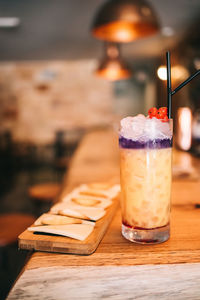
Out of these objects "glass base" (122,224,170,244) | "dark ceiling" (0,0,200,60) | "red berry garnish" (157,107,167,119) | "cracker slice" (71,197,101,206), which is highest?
"dark ceiling" (0,0,200,60)

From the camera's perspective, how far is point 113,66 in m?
3.83

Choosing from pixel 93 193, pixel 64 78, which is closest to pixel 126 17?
pixel 93 193

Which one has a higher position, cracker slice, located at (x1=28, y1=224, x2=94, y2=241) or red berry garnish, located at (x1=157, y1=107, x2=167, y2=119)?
red berry garnish, located at (x1=157, y1=107, x2=167, y2=119)

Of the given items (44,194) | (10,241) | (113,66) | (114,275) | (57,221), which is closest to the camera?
(114,275)

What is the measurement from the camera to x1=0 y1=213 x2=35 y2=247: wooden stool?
1.88m

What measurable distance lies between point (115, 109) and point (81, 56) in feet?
6.09

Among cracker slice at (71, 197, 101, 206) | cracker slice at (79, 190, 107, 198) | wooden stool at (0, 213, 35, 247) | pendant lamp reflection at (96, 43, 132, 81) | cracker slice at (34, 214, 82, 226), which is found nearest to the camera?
cracker slice at (34, 214, 82, 226)

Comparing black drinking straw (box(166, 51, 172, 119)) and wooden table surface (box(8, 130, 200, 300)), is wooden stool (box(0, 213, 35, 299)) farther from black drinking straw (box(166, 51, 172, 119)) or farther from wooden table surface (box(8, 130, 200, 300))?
black drinking straw (box(166, 51, 172, 119))

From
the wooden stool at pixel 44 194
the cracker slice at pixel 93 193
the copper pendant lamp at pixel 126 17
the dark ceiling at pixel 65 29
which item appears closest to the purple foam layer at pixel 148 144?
the cracker slice at pixel 93 193

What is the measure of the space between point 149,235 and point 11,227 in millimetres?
1469

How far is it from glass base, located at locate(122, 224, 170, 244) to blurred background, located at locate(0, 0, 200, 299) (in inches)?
54.3

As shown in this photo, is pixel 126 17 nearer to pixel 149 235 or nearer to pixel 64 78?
pixel 149 235

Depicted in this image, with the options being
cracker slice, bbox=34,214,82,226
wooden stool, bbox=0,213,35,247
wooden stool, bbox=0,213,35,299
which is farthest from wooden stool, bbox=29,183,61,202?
cracker slice, bbox=34,214,82,226

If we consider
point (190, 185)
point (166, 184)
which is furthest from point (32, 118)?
point (166, 184)
